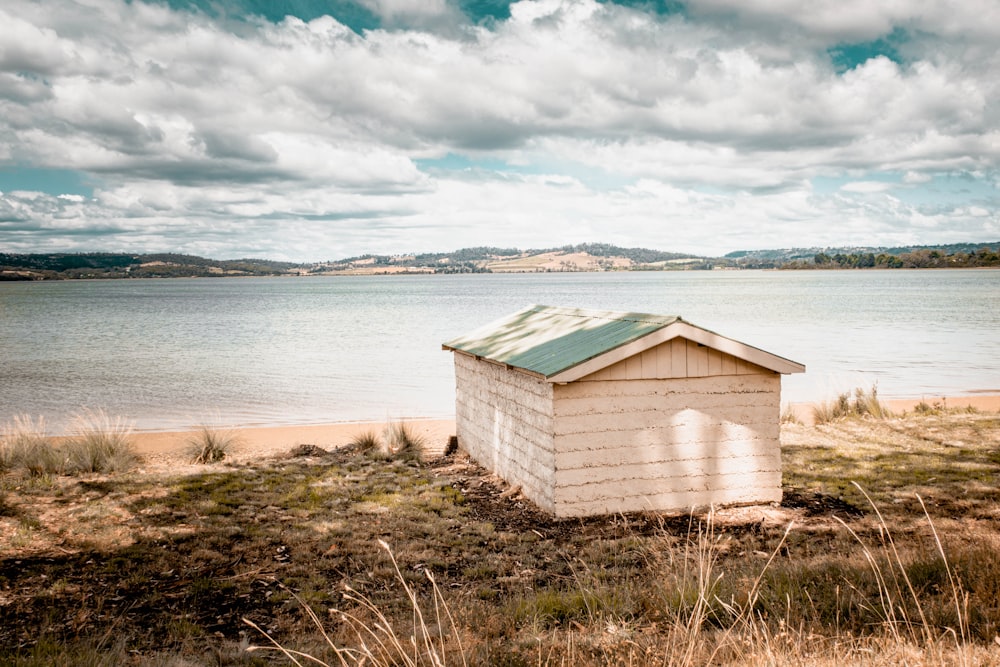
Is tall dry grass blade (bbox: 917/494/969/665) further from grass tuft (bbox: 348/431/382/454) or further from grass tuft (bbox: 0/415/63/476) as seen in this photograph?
grass tuft (bbox: 0/415/63/476)

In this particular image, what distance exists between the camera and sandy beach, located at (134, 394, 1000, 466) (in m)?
14.3

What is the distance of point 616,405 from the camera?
894 centimetres

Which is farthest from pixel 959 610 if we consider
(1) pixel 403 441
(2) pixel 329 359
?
(2) pixel 329 359

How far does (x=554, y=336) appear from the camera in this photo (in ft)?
36.4

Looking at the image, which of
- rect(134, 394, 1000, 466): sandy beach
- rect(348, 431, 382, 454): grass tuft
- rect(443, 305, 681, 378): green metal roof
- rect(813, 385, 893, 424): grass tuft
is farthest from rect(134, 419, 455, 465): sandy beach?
rect(813, 385, 893, 424): grass tuft

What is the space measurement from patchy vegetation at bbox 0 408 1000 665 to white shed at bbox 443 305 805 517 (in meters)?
0.38

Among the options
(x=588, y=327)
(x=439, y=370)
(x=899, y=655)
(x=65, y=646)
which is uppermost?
(x=588, y=327)

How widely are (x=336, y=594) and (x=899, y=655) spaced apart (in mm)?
4796

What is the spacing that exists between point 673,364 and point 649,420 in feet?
2.49

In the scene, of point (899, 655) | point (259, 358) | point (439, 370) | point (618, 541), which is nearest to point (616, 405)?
point (618, 541)

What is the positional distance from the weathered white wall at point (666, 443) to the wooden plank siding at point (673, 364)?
8cm

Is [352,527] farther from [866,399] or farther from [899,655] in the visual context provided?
[866,399]

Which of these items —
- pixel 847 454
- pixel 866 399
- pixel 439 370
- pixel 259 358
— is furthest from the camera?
pixel 259 358

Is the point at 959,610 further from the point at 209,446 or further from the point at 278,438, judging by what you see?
the point at 278,438
